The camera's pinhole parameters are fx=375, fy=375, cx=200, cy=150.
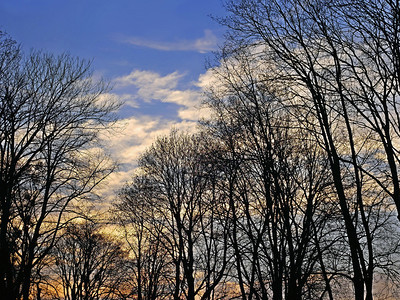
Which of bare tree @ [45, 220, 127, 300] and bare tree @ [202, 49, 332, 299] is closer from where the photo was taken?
bare tree @ [202, 49, 332, 299]

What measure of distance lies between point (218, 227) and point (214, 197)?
2348 millimetres

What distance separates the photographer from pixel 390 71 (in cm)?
981

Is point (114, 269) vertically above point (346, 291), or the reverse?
point (114, 269)

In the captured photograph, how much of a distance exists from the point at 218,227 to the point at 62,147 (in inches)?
426

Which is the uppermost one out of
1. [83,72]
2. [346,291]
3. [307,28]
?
[83,72]

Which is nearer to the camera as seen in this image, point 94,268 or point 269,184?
point 269,184

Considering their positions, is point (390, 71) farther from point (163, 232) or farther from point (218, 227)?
point (163, 232)

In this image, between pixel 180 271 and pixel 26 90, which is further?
pixel 180 271

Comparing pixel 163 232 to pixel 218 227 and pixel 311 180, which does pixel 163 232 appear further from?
pixel 311 180

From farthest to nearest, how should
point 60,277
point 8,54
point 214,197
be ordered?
point 60,277
point 214,197
point 8,54

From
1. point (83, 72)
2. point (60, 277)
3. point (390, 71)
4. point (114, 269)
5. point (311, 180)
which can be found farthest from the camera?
point (60, 277)

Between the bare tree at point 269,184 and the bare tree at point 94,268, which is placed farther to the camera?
the bare tree at point 94,268

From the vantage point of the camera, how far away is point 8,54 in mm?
12375

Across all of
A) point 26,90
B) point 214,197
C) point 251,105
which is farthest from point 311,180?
point 26,90
